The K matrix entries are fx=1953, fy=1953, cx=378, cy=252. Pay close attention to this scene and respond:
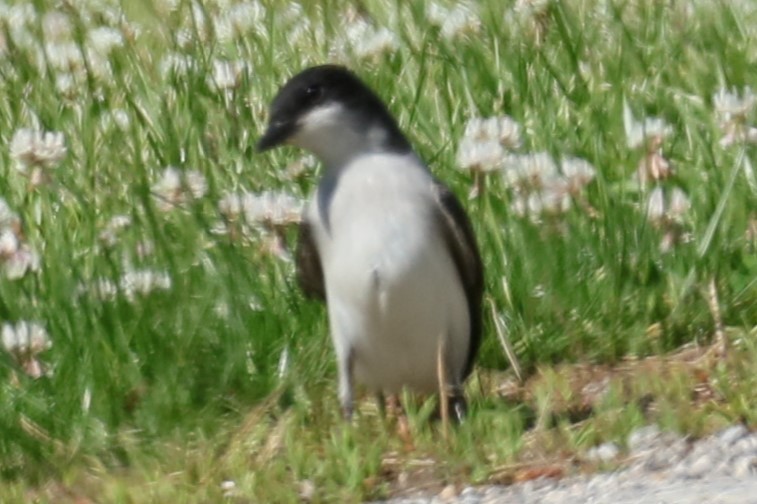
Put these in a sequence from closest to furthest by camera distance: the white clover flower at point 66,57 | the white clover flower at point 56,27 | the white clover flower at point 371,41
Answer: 1. the white clover flower at point 371,41
2. the white clover flower at point 66,57
3. the white clover flower at point 56,27

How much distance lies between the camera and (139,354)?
587 cm

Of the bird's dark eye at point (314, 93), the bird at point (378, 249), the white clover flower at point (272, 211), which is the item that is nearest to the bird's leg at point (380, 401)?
the bird at point (378, 249)

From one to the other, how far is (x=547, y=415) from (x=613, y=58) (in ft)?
9.02

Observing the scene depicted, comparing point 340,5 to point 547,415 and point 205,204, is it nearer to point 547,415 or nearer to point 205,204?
point 205,204

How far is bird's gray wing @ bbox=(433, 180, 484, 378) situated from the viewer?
569cm

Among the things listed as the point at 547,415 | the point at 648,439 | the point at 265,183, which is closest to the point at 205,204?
the point at 265,183

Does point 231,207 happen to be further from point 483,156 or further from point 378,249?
point 378,249

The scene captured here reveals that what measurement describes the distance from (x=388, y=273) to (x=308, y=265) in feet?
1.51

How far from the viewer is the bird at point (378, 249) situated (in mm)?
5551

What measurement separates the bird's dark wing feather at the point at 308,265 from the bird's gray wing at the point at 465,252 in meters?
0.40

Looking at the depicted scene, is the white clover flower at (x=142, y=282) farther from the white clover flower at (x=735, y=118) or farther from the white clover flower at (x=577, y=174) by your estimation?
the white clover flower at (x=735, y=118)

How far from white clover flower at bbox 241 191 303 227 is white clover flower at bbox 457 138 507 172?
22.8 inches

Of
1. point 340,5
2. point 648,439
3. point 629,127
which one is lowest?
point 648,439

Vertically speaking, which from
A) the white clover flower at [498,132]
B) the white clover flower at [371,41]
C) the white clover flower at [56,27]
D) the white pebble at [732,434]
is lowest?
the white pebble at [732,434]
